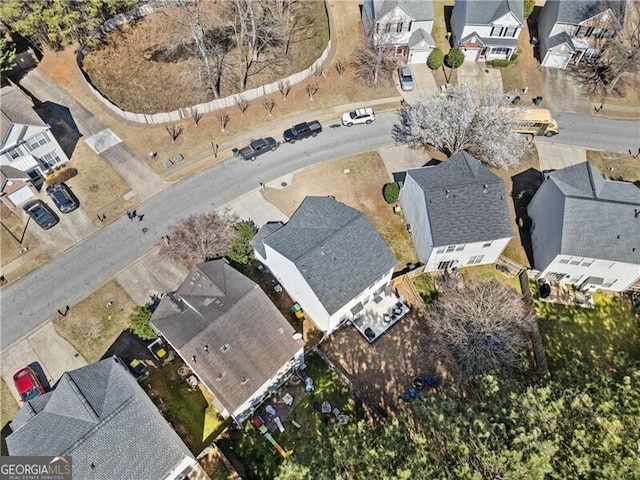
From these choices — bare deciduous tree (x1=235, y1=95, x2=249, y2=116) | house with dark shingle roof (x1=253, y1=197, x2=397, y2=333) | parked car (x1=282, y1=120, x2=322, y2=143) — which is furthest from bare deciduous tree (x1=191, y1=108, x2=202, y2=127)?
house with dark shingle roof (x1=253, y1=197, x2=397, y2=333)

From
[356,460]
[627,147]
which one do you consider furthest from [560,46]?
[356,460]

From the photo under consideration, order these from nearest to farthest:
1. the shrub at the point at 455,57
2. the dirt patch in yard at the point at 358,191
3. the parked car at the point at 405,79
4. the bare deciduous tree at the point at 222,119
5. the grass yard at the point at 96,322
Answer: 1. the grass yard at the point at 96,322
2. the dirt patch in yard at the point at 358,191
3. the bare deciduous tree at the point at 222,119
4. the parked car at the point at 405,79
5. the shrub at the point at 455,57

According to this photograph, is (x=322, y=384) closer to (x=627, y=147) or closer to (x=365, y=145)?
(x=365, y=145)

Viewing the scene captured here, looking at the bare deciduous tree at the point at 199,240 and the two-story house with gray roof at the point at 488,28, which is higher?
the two-story house with gray roof at the point at 488,28

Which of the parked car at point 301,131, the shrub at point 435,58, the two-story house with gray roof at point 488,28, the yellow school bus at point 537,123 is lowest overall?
the yellow school bus at point 537,123

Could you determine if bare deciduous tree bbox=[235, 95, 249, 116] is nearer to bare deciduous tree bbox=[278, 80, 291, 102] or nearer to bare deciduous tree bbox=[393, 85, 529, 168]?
bare deciduous tree bbox=[278, 80, 291, 102]

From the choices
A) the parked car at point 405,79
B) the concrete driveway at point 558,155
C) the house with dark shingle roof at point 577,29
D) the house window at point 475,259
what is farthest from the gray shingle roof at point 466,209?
the house with dark shingle roof at point 577,29

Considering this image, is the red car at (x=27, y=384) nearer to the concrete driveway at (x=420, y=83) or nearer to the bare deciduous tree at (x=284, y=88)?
the bare deciduous tree at (x=284, y=88)
